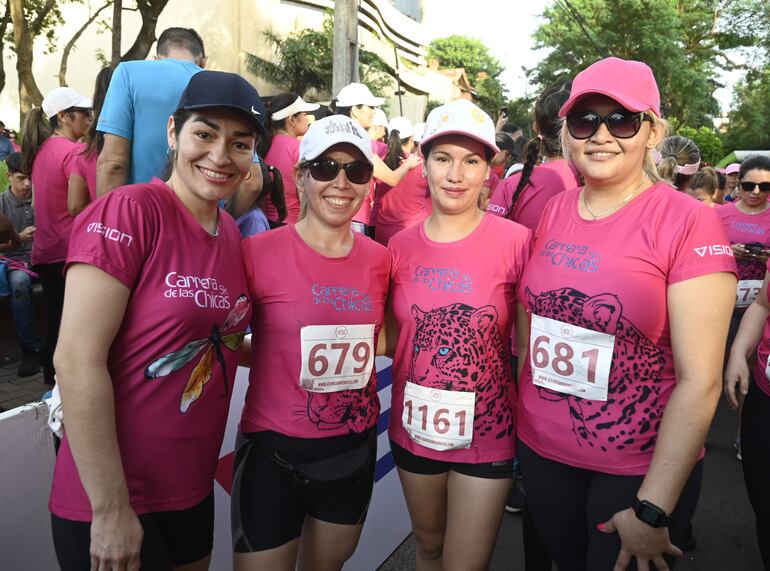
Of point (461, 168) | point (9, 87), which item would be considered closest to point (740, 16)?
point (9, 87)

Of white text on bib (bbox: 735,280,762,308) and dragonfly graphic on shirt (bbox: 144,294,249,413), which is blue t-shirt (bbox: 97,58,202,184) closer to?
dragonfly graphic on shirt (bbox: 144,294,249,413)

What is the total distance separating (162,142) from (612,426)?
2.50 metres

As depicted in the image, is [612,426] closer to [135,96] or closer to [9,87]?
[135,96]

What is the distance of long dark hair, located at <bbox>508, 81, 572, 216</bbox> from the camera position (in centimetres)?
297

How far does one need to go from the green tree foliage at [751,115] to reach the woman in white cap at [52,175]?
36223 mm

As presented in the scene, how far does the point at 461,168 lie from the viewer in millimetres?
2225

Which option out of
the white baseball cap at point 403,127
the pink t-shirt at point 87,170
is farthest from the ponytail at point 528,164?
the white baseball cap at point 403,127

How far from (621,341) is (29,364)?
211 inches

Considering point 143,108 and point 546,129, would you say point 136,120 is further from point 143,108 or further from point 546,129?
point 546,129

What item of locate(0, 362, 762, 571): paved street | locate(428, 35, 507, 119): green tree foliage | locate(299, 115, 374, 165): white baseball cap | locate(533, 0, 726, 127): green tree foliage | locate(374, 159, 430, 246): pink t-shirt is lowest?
locate(0, 362, 762, 571): paved street

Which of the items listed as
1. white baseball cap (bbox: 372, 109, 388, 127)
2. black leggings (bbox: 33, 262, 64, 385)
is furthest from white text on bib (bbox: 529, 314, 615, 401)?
white baseball cap (bbox: 372, 109, 388, 127)

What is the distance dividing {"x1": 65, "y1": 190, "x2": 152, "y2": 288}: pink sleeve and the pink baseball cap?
4.44ft

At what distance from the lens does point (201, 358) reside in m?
1.65

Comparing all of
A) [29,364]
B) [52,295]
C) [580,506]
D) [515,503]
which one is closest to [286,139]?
[52,295]
